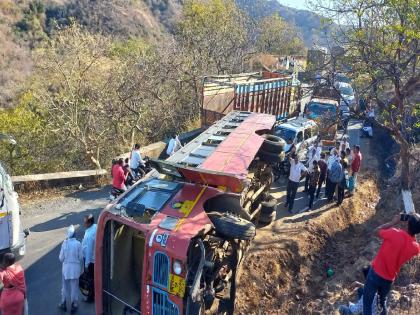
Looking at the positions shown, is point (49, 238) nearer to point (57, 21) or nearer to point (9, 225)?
point (9, 225)

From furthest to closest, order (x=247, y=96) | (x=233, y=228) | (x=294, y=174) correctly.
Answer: (x=247, y=96) → (x=294, y=174) → (x=233, y=228)

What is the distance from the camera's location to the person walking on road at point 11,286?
17.5 feet

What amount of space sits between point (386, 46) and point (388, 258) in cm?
577

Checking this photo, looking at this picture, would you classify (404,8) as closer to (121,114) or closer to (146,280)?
(146,280)

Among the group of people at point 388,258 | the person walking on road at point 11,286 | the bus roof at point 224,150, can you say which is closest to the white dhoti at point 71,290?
the person walking on road at point 11,286

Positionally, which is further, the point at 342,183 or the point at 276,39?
the point at 276,39

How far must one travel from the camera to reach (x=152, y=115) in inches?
723

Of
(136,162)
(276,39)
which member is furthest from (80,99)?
(276,39)

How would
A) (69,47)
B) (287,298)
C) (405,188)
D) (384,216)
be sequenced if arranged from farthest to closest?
(69,47)
(384,216)
(405,188)
(287,298)

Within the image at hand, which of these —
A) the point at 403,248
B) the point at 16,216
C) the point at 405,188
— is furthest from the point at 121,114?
the point at 403,248

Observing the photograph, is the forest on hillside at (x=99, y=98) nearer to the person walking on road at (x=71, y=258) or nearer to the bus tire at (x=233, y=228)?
the person walking on road at (x=71, y=258)

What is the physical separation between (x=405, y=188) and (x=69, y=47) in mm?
12906

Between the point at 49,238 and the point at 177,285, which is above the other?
the point at 177,285

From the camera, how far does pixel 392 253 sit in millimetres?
4902
